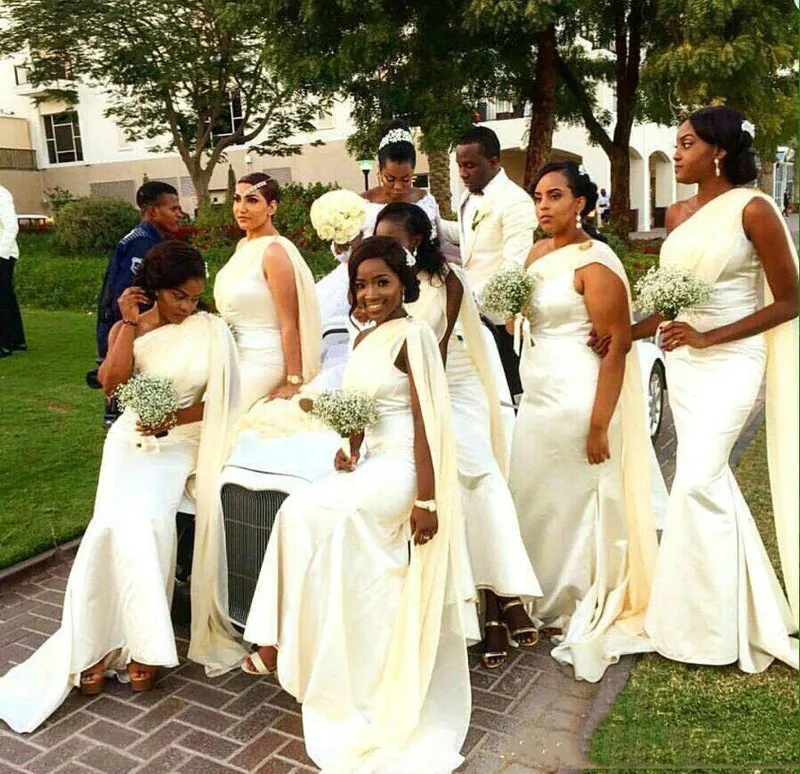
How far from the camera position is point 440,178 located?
62.7 ft

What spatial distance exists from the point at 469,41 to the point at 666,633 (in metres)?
14.2

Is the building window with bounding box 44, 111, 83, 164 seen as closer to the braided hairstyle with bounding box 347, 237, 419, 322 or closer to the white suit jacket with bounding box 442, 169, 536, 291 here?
the white suit jacket with bounding box 442, 169, 536, 291

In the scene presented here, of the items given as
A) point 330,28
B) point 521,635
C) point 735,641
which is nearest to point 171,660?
point 521,635

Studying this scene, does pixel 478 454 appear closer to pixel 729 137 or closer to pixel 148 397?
pixel 148 397

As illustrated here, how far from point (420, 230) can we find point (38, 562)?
146 inches

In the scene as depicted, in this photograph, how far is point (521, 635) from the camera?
4969 millimetres

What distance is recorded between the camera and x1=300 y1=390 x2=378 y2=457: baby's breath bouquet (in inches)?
163

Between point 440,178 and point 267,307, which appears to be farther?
point 440,178

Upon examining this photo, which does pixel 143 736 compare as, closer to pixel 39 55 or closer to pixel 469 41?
pixel 469 41

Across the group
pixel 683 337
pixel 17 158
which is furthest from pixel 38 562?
pixel 17 158

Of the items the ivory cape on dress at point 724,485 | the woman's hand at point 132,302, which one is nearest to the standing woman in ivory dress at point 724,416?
the ivory cape on dress at point 724,485

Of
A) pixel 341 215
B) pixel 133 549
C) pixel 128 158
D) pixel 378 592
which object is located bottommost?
pixel 378 592

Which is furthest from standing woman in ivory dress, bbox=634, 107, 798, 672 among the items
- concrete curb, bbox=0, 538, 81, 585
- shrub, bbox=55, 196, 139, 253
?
shrub, bbox=55, 196, 139, 253

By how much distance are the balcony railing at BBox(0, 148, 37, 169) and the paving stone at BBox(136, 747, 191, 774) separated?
155ft
